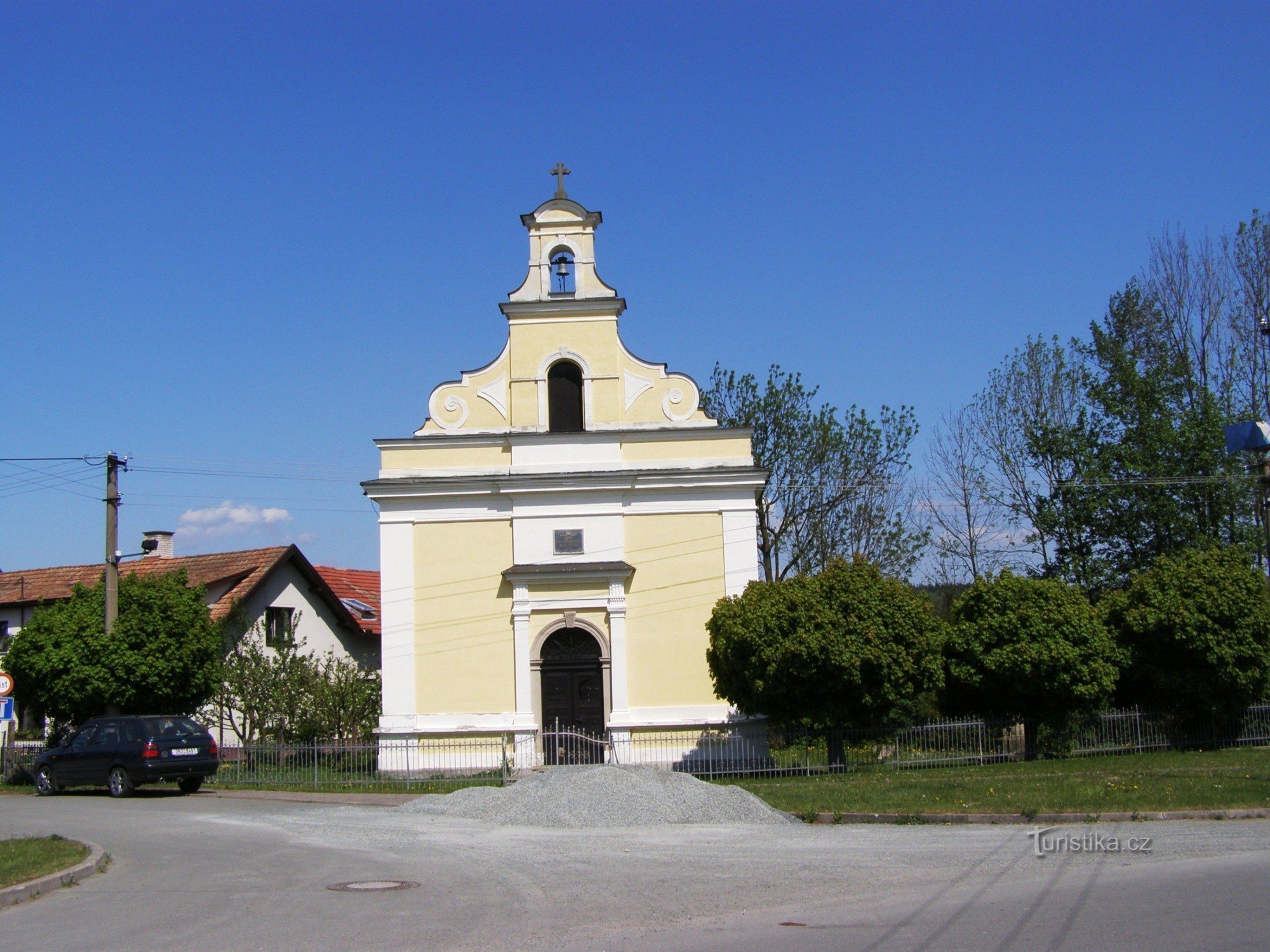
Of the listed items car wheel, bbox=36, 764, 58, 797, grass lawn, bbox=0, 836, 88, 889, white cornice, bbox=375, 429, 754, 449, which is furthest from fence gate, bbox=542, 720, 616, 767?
grass lawn, bbox=0, 836, 88, 889

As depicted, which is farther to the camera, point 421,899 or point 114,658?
point 114,658

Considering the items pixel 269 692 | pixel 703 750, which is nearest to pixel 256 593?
pixel 269 692

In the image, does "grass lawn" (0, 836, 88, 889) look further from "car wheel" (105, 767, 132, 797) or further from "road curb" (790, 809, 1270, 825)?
"road curb" (790, 809, 1270, 825)

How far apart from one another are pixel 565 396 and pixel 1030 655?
37.9 ft

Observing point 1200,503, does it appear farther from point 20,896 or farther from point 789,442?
point 20,896

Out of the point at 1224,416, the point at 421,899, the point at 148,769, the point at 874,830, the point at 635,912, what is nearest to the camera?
the point at 635,912

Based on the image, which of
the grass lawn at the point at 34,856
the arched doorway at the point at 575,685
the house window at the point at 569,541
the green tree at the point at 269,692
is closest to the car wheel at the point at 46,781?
the green tree at the point at 269,692

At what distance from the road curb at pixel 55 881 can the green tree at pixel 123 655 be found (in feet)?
42.0

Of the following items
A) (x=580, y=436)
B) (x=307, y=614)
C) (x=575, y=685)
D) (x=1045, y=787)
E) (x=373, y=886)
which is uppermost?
(x=580, y=436)

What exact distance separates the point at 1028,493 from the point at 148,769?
2753 centimetres

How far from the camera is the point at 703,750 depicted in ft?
83.2

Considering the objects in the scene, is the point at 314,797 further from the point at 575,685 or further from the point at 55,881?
the point at 55,881

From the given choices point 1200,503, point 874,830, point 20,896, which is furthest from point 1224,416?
point 20,896

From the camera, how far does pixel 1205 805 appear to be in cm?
1495
